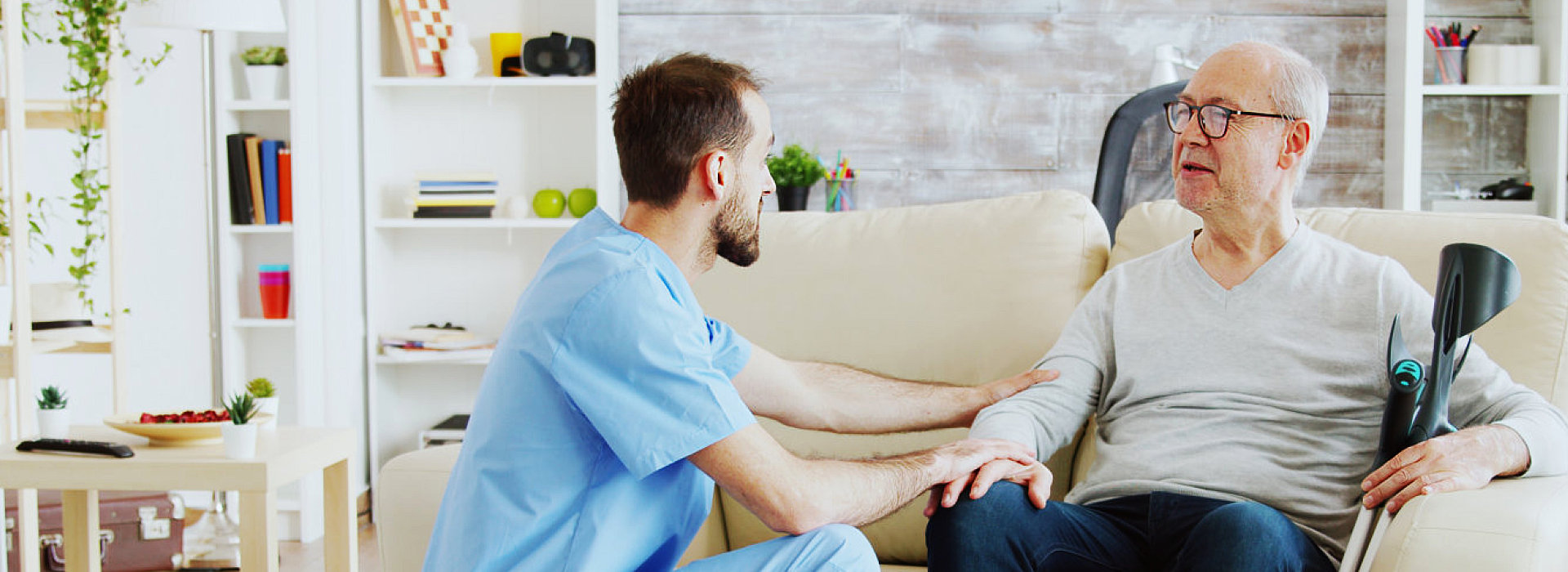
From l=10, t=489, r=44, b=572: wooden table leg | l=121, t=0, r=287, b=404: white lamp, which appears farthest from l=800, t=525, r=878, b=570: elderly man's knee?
l=121, t=0, r=287, b=404: white lamp

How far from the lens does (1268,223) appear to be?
1.75 meters

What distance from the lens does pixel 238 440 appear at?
2102 mm

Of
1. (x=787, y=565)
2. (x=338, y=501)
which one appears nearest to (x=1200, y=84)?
(x=787, y=565)

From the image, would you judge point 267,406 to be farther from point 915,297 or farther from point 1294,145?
point 1294,145

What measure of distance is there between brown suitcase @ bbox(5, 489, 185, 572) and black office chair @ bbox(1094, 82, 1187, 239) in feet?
7.98

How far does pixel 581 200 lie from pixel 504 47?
0.51 meters

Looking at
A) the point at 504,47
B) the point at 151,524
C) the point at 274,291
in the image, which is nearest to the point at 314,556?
the point at 151,524

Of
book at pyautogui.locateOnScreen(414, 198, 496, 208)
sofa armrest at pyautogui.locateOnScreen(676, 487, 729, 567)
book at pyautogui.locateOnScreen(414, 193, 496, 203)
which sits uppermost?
book at pyautogui.locateOnScreen(414, 193, 496, 203)

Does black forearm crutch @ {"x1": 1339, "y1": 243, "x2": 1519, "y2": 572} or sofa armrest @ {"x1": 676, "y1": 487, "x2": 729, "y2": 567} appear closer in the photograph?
black forearm crutch @ {"x1": 1339, "y1": 243, "x2": 1519, "y2": 572}

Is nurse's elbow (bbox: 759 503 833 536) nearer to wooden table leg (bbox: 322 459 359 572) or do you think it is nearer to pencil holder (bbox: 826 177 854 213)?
wooden table leg (bbox: 322 459 359 572)

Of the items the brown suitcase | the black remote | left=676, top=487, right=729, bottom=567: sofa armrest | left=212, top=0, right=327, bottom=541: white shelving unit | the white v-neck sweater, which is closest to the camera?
the white v-neck sweater

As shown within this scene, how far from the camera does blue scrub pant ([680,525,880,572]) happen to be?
1.32 metres

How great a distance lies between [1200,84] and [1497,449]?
64 centimetres

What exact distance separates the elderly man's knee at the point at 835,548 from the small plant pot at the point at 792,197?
2.25m
